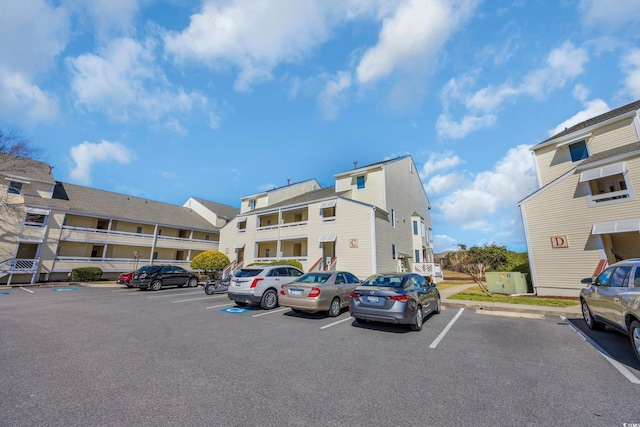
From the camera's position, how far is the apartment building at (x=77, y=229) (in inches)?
843

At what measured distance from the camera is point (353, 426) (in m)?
2.89

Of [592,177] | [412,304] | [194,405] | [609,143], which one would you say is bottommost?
[194,405]

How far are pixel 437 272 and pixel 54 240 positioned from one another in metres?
34.9

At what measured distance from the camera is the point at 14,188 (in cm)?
2273

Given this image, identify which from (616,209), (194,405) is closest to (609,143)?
(616,209)

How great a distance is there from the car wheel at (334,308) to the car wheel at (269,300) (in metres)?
2.70

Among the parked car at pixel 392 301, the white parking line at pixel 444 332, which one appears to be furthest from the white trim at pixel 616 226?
the parked car at pixel 392 301

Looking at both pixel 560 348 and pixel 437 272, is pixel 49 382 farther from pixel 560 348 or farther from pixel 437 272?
pixel 437 272

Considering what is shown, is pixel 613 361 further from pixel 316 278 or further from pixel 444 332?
pixel 316 278

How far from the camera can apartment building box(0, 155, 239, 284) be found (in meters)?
21.4

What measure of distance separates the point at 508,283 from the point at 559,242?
11.1ft

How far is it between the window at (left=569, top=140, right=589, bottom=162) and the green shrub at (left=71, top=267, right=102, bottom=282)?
38876mm

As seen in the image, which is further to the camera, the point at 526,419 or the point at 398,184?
the point at 398,184

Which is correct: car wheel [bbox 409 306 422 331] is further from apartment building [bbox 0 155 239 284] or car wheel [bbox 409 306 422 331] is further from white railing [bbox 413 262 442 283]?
apartment building [bbox 0 155 239 284]
